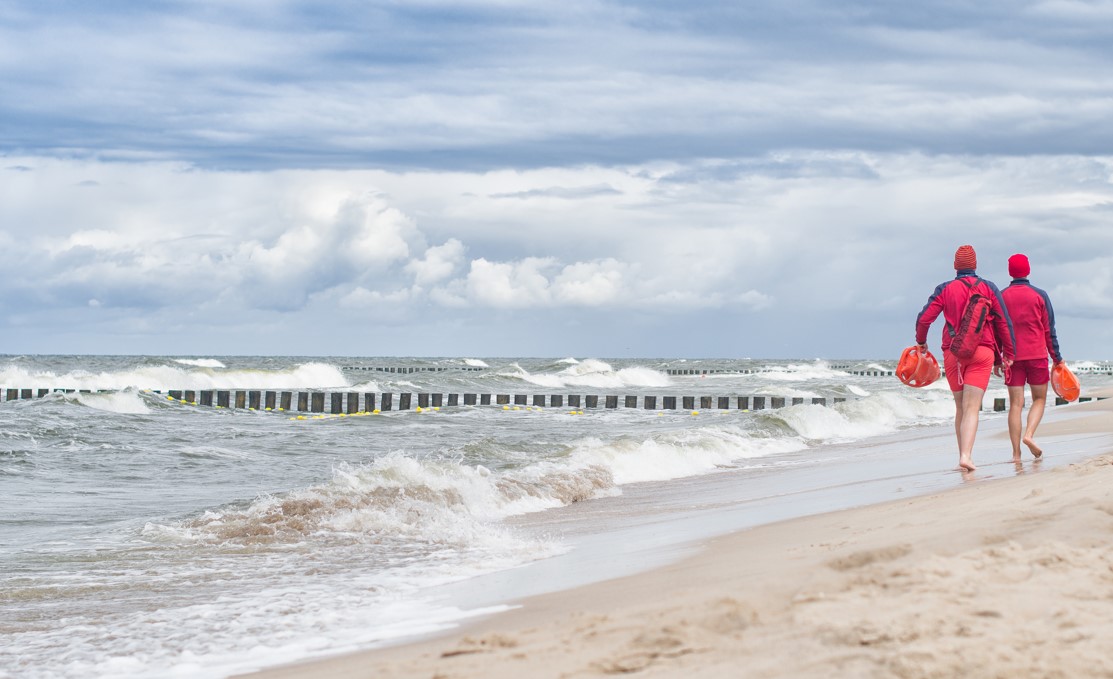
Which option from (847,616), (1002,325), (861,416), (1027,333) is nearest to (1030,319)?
(1027,333)

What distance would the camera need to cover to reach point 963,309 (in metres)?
8.59

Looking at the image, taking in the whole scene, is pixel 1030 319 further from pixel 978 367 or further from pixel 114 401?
pixel 114 401

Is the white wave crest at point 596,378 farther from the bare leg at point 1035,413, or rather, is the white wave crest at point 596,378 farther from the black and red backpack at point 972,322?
the black and red backpack at point 972,322

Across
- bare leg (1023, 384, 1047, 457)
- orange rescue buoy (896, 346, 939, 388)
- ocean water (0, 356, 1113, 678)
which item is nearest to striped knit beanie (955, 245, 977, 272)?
orange rescue buoy (896, 346, 939, 388)

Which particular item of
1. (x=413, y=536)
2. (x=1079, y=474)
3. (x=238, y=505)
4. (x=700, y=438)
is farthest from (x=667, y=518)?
(x=700, y=438)

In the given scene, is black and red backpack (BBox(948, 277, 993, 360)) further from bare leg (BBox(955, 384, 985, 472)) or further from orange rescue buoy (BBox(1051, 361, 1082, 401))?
orange rescue buoy (BBox(1051, 361, 1082, 401))

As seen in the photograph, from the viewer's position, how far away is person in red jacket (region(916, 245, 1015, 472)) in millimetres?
8602

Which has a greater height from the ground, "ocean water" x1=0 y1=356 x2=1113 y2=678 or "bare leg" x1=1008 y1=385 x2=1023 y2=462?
"bare leg" x1=1008 y1=385 x2=1023 y2=462

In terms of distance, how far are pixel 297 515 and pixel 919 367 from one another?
16.9 ft

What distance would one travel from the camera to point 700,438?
53.9 ft

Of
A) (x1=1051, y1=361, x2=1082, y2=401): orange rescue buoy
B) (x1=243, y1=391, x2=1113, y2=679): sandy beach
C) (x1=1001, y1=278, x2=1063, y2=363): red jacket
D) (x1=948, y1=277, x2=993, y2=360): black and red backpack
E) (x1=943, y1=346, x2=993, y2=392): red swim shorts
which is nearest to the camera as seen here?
(x1=243, y1=391, x2=1113, y2=679): sandy beach

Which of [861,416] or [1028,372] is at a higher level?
[1028,372]

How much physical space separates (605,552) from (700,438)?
9.85m

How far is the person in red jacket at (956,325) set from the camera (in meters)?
8.60
